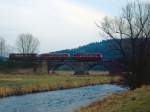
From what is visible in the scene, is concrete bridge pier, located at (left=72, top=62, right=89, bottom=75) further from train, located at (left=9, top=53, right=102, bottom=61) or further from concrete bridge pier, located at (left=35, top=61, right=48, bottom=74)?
concrete bridge pier, located at (left=35, top=61, right=48, bottom=74)

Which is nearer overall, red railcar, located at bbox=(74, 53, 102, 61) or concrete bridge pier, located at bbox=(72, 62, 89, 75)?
concrete bridge pier, located at bbox=(72, 62, 89, 75)

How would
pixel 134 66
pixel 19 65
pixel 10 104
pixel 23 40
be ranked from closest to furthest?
pixel 10 104 < pixel 134 66 < pixel 19 65 < pixel 23 40

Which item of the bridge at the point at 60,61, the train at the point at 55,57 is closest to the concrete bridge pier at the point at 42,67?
the bridge at the point at 60,61

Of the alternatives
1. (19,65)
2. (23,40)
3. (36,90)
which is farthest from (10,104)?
(23,40)

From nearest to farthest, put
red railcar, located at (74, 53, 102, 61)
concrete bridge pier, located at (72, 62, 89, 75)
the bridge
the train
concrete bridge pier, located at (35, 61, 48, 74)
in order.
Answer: concrete bridge pier, located at (72, 62, 89, 75) → concrete bridge pier, located at (35, 61, 48, 74) → the bridge → red railcar, located at (74, 53, 102, 61) → the train

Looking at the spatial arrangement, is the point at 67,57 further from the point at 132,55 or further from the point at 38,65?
the point at 132,55

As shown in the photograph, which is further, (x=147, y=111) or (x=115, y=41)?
(x=115, y=41)

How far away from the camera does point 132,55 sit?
49.7 m

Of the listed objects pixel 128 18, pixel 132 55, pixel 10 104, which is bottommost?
pixel 10 104

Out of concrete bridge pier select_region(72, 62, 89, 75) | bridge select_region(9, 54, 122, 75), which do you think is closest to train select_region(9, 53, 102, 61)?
bridge select_region(9, 54, 122, 75)

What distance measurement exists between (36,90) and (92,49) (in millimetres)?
120096

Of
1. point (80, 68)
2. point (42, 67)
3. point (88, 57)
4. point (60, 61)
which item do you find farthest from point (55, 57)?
point (80, 68)

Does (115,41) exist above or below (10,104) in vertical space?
above

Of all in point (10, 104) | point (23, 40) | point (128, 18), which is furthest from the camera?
point (23, 40)
